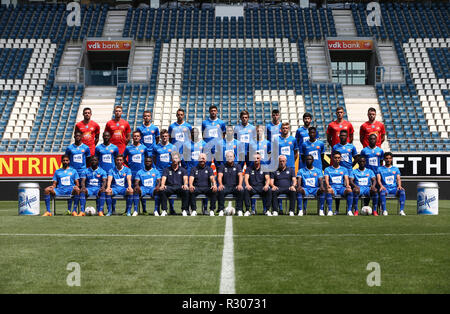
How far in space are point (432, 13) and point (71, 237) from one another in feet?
94.3

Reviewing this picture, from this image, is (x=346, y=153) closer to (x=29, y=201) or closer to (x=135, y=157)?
(x=135, y=157)

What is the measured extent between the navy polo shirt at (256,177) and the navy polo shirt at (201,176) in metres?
0.79

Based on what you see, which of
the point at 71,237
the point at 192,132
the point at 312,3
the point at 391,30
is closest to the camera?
the point at 71,237

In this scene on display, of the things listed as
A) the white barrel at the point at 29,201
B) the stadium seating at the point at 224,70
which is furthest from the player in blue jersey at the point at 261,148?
the stadium seating at the point at 224,70

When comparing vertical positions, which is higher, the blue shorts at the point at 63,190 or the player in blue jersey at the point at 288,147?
the player in blue jersey at the point at 288,147

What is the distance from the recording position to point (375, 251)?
6.12m

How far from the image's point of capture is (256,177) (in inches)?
473

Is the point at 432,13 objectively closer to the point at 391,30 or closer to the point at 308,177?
the point at 391,30

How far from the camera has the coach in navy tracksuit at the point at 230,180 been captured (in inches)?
463

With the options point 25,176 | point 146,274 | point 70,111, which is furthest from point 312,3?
point 146,274

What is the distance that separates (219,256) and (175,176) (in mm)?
6250

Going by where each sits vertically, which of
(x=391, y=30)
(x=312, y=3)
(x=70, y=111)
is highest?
(x=312, y=3)

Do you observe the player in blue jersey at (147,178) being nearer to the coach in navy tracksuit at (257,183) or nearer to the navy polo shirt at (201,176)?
the navy polo shirt at (201,176)

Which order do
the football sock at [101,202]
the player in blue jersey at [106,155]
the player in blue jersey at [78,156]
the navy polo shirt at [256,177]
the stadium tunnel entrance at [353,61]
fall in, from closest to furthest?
Answer: the football sock at [101,202] < the navy polo shirt at [256,177] < the player in blue jersey at [78,156] < the player in blue jersey at [106,155] < the stadium tunnel entrance at [353,61]
